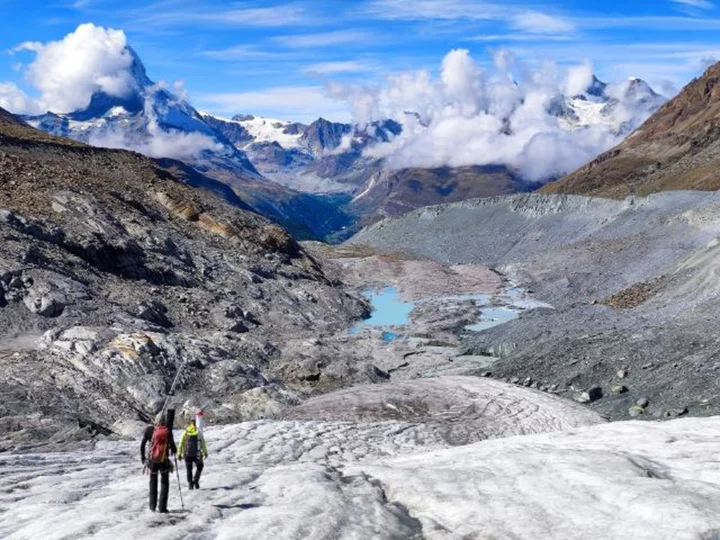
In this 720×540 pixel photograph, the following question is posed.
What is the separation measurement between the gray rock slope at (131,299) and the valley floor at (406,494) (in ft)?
19.3

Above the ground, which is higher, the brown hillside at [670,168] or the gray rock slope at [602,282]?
the brown hillside at [670,168]

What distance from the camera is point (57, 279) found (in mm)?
39938

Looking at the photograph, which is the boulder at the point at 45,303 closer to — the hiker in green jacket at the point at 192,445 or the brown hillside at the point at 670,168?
the hiker in green jacket at the point at 192,445

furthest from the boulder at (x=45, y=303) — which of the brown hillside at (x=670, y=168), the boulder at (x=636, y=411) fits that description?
the brown hillside at (x=670, y=168)

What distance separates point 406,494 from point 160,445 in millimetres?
5502

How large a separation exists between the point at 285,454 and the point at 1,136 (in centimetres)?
5681

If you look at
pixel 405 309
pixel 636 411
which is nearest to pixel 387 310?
pixel 405 309

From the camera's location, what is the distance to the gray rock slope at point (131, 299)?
28688 millimetres

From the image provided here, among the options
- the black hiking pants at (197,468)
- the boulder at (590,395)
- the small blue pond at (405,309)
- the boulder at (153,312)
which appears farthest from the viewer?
the small blue pond at (405,309)

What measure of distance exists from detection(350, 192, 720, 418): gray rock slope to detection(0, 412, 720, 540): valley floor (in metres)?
11.7

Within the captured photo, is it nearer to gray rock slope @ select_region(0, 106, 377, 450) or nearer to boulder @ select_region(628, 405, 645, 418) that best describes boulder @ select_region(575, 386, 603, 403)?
boulder @ select_region(628, 405, 645, 418)

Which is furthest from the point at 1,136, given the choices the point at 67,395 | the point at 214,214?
the point at 67,395

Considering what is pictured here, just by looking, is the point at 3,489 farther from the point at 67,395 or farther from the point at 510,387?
the point at 510,387

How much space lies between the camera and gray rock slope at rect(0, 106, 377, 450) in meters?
28.7
